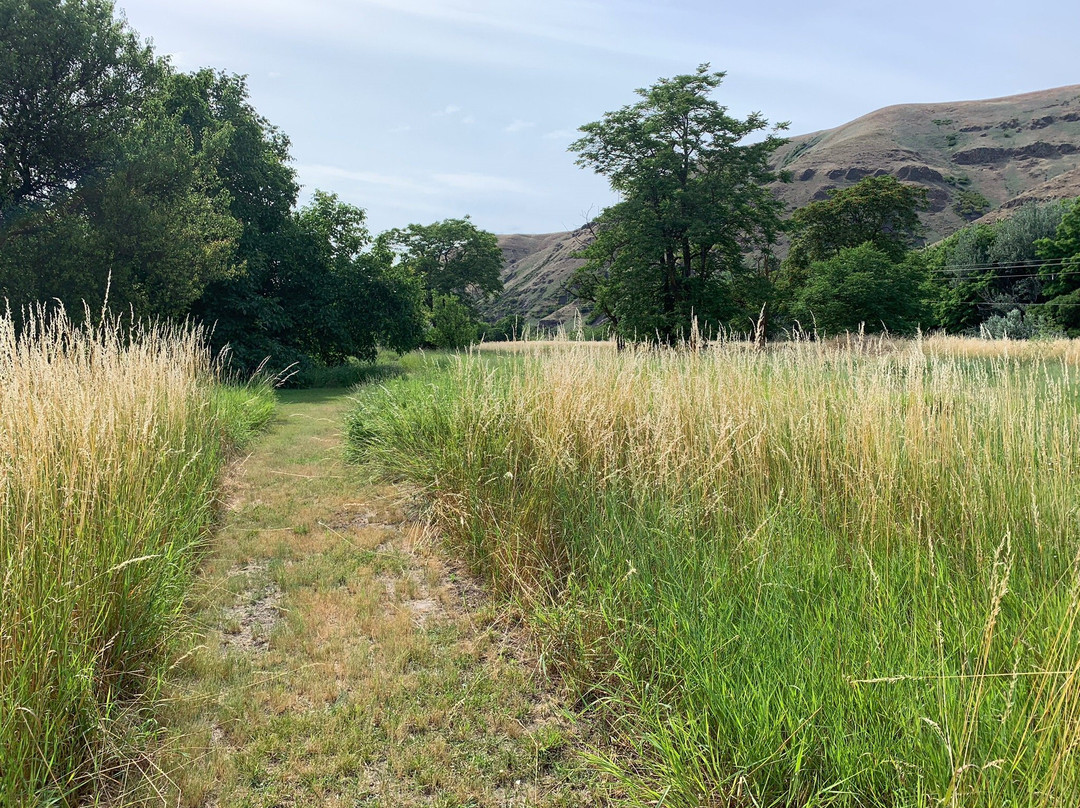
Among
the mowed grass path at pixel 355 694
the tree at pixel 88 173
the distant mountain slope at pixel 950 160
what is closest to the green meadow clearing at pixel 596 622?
the mowed grass path at pixel 355 694

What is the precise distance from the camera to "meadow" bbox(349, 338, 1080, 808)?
1.83 m

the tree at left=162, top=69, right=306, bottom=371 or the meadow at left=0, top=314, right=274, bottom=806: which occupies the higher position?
the tree at left=162, top=69, right=306, bottom=371

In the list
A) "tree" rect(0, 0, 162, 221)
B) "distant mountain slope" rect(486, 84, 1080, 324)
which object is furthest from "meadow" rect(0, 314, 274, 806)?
"distant mountain slope" rect(486, 84, 1080, 324)

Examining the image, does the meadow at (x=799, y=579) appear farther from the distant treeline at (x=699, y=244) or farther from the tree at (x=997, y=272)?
the tree at (x=997, y=272)

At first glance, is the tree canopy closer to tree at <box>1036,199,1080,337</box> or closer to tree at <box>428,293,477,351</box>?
tree at <box>428,293,477,351</box>

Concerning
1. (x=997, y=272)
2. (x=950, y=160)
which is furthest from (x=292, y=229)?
(x=950, y=160)

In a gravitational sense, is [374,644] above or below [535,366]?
below

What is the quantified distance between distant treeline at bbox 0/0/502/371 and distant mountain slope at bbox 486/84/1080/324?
49944mm

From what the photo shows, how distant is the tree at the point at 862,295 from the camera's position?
25406 mm

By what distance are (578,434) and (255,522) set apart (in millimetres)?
3360

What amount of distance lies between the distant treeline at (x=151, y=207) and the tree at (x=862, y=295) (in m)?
17.2

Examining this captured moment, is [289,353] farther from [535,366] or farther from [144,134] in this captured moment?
[535,366]

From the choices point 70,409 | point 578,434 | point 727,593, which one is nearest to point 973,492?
point 727,593

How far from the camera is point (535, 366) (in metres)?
6.00
